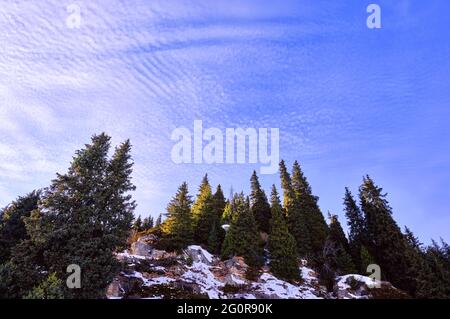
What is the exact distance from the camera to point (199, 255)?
36.8m

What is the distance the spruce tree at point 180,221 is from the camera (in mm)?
37312

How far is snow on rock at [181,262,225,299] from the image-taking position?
91.0 ft

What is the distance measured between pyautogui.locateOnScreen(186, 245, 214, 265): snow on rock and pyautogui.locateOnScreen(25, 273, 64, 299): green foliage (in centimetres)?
2093

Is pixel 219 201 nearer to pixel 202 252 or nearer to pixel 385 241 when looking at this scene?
pixel 202 252

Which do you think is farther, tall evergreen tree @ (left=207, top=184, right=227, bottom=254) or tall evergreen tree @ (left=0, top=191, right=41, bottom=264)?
tall evergreen tree @ (left=207, top=184, right=227, bottom=254)

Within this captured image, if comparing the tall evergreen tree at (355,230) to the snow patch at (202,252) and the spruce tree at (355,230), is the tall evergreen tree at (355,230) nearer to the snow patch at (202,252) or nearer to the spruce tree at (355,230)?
the spruce tree at (355,230)

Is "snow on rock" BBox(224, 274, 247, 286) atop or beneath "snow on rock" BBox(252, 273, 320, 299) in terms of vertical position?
atop

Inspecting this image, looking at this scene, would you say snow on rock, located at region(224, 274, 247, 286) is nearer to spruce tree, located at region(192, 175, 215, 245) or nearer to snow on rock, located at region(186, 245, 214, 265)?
snow on rock, located at region(186, 245, 214, 265)

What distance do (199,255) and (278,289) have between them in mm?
11052

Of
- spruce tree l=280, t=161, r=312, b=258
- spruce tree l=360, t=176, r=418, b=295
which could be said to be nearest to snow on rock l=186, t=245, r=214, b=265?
spruce tree l=280, t=161, r=312, b=258

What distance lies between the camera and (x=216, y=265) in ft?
117
